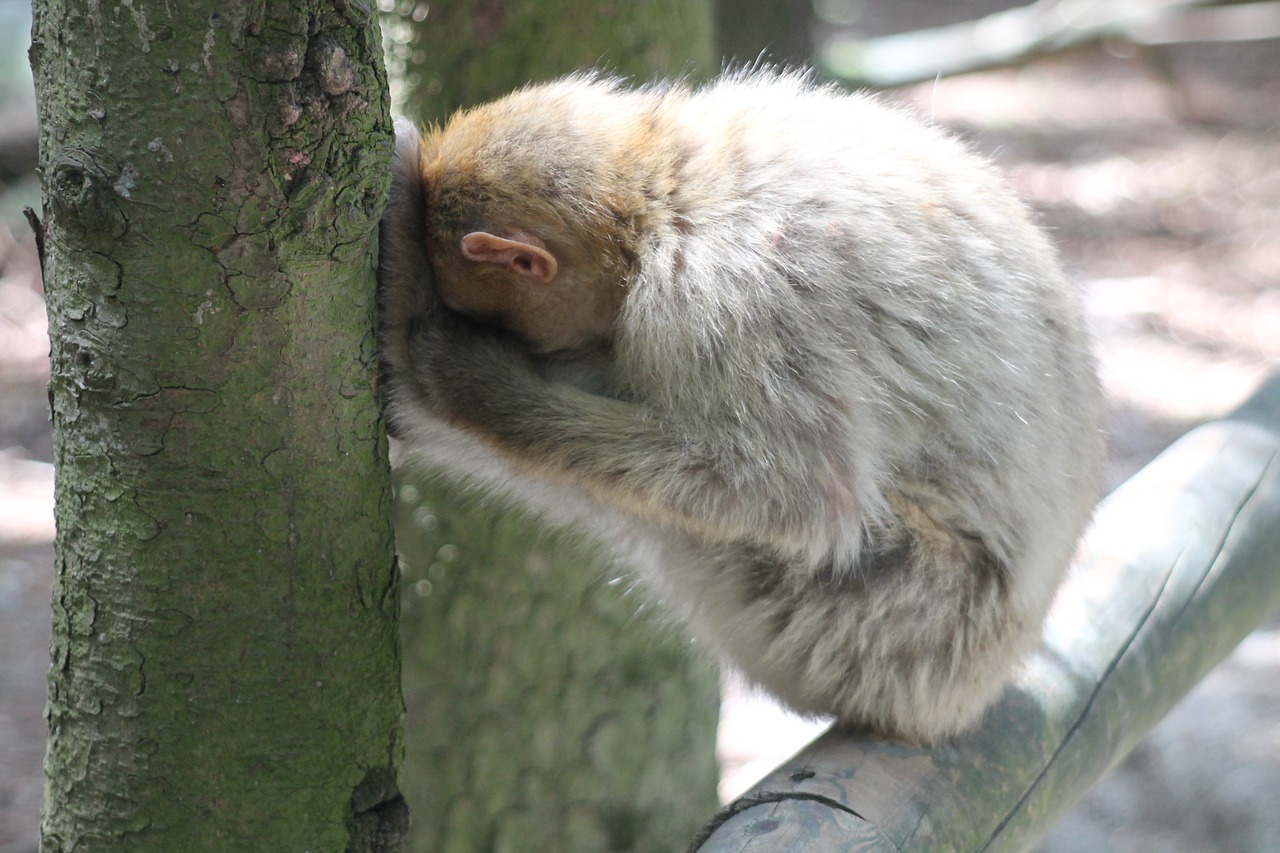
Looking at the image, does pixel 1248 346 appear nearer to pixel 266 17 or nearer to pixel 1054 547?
pixel 1054 547

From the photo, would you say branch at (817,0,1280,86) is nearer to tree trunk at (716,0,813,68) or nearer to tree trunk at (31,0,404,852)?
tree trunk at (716,0,813,68)

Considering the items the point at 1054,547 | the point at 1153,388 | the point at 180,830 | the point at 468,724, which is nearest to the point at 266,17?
the point at 180,830

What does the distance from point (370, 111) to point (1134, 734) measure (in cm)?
222

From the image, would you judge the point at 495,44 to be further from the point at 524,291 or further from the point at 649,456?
the point at 649,456

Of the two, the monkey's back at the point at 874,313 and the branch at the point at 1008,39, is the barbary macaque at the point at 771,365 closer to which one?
the monkey's back at the point at 874,313

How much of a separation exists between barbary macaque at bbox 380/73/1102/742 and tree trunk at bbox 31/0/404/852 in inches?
16.0

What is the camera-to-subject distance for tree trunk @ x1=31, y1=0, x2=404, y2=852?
58.2 inches

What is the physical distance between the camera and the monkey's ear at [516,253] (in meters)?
2.16

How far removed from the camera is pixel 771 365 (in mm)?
2193

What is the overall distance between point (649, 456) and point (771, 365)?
27 centimetres

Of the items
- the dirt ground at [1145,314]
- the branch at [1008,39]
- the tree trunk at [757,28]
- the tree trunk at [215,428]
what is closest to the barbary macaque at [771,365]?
the tree trunk at [215,428]

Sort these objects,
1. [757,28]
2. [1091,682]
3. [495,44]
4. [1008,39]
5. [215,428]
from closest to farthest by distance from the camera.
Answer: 1. [215,428]
2. [1091,682]
3. [495,44]
4. [757,28]
5. [1008,39]

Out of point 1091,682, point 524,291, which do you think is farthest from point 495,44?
point 1091,682

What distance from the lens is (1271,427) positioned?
347 centimetres
